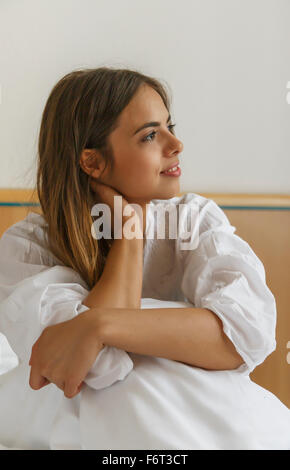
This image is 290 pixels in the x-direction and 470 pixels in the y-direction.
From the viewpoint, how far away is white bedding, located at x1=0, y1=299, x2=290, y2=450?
2.31 feet

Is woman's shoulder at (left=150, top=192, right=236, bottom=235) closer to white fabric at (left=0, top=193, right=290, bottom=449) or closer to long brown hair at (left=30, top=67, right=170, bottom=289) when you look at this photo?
white fabric at (left=0, top=193, right=290, bottom=449)

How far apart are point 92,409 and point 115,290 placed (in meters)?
0.20

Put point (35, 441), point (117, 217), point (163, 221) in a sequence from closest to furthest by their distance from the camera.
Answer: point (35, 441) < point (117, 217) < point (163, 221)

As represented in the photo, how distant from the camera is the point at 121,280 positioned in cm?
90

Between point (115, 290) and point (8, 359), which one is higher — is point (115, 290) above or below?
above

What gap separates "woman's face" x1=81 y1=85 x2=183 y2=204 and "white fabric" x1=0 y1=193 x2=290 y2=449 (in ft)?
0.40

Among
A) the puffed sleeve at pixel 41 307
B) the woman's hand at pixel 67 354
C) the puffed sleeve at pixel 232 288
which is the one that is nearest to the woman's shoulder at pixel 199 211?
the puffed sleeve at pixel 232 288

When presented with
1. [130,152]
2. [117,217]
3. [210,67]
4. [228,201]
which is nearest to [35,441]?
[117,217]

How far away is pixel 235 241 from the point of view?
1007mm

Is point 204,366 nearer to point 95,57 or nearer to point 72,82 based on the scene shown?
point 72,82

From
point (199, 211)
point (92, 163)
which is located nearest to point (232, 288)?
point (199, 211)

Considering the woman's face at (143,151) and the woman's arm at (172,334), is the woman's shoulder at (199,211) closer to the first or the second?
the woman's face at (143,151)

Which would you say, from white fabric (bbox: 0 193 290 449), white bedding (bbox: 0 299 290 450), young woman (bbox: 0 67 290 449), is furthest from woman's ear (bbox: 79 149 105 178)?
white bedding (bbox: 0 299 290 450)

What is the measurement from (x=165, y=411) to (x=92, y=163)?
0.51 m
